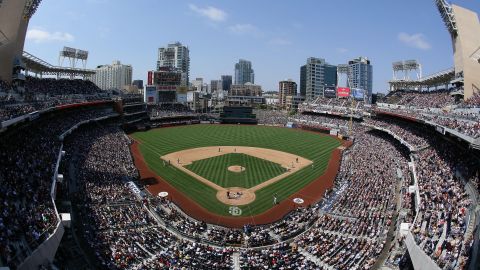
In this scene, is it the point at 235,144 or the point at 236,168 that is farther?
the point at 235,144

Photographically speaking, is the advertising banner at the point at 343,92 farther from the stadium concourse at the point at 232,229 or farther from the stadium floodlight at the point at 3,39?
the stadium floodlight at the point at 3,39

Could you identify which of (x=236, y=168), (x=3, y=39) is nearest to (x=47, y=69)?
(x=3, y=39)

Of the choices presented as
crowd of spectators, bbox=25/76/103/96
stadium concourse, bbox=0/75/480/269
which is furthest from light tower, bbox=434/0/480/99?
crowd of spectators, bbox=25/76/103/96

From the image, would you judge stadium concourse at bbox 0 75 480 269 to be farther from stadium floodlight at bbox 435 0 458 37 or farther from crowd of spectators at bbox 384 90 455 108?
crowd of spectators at bbox 384 90 455 108

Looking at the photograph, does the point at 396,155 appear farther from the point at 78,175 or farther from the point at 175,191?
the point at 78,175

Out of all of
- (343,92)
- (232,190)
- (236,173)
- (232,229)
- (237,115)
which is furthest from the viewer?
(237,115)

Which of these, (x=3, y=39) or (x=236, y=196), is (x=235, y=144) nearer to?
(x=236, y=196)

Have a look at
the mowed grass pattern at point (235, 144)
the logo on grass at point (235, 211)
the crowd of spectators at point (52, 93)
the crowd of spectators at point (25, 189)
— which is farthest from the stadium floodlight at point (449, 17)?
the crowd of spectators at point (52, 93)
